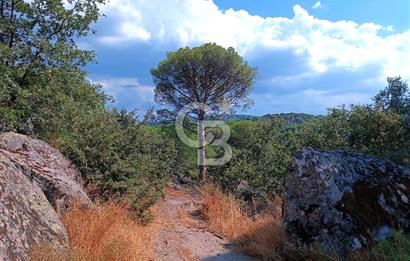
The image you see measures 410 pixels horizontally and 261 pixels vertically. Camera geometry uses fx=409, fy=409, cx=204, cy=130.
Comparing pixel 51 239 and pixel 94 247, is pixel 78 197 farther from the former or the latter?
pixel 51 239

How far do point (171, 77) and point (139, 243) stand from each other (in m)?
20.3

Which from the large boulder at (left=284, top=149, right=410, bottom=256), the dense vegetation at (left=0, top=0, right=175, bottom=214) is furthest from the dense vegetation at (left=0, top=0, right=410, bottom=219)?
the large boulder at (left=284, top=149, right=410, bottom=256)

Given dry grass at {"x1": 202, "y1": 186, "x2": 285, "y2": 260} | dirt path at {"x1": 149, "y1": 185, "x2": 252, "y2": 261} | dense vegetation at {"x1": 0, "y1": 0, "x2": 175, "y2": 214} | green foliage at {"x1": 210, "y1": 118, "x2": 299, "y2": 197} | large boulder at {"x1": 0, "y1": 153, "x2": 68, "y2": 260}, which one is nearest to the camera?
large boulder at {"x1": 0, "y1": 153, "x2": 68, "y2": 260}

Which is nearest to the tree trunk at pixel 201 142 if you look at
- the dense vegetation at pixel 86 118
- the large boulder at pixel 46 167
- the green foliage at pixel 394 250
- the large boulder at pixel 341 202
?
the dense vegetation at pixel 86 118

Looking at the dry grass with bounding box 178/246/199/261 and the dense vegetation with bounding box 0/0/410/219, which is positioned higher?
the dense vegetation with bounding box 0/0/410/219

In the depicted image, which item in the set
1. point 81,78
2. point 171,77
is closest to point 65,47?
point 81,78

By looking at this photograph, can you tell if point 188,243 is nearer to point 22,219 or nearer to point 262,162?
point 22,219

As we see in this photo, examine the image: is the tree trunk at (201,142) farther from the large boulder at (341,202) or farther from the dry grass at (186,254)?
the large boulder at (341,202)

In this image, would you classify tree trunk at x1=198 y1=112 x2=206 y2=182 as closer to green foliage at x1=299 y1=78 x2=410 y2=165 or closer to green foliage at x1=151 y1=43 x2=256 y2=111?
green foliage at x1=151 y1=43 x2=256 y2=111

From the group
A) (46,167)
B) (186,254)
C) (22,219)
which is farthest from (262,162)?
(22,219)

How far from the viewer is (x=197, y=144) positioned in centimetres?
2616

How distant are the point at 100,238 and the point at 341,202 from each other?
3004 mm

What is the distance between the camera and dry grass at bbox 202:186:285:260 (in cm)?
617

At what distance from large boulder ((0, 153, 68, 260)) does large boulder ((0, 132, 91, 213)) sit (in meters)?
1.09
